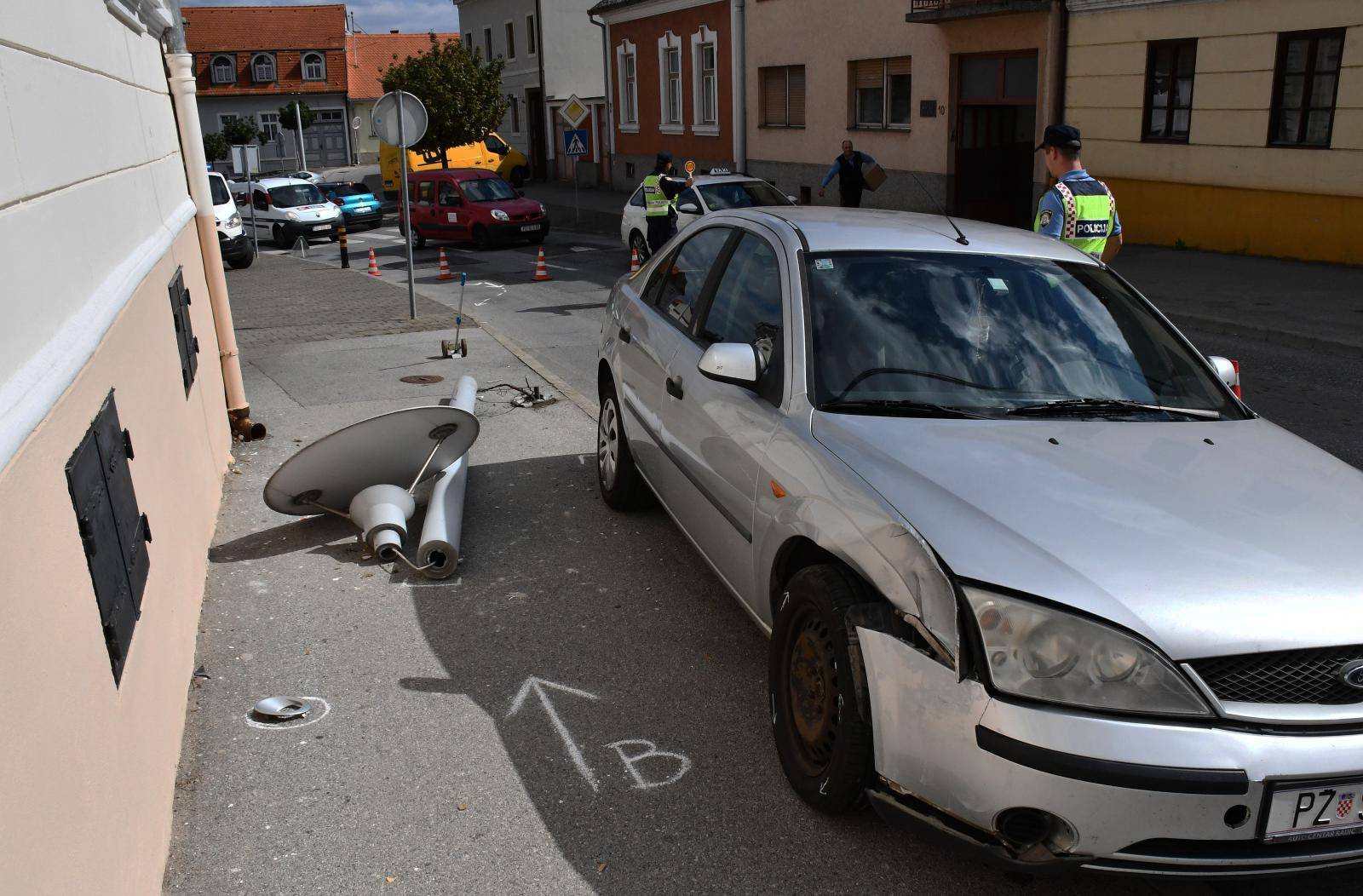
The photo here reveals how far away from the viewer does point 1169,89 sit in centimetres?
1805

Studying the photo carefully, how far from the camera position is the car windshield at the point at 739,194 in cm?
1758

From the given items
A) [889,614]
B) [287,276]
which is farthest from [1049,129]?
[287,276]

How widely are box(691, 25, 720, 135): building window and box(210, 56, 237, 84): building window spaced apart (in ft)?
153

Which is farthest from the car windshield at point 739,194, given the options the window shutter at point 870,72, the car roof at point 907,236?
the car roof at point 907,236

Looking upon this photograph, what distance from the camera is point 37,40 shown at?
12.8ft

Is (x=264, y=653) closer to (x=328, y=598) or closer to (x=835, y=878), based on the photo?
(x=328, y=598)

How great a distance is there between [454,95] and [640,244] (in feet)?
89.3

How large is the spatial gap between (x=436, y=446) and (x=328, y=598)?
45.9 inches

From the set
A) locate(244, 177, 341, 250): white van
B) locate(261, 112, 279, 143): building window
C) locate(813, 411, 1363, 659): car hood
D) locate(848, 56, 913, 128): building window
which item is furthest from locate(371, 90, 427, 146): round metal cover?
locate(261, 112, 279, 143): building window

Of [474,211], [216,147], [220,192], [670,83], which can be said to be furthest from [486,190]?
[216,147]

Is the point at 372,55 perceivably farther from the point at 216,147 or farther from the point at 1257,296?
the point at 1257,296

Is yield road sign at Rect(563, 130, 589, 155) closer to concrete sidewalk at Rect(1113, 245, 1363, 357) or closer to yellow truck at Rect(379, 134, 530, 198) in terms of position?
concrete sidewalk at Rect(1113, 245, 1363, 357)

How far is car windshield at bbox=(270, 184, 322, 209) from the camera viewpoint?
30.3m

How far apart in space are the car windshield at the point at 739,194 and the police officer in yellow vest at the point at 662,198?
414 millimetres
